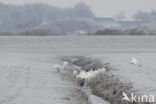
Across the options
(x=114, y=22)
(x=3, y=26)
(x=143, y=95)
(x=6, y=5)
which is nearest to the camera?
(x=143, y=95)

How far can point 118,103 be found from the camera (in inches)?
634

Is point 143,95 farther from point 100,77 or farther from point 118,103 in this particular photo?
point 100,77

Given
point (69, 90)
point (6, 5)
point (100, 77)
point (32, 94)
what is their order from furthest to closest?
point (6, 5), point (100, 77), point (69, 90), point (32, 94)

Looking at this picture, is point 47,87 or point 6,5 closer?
point 47,87

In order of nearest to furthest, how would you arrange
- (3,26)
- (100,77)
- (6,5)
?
(100,77) → (3,26) → (6,5)

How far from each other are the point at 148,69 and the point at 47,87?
18.2 ft

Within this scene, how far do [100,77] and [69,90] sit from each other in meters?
2.95

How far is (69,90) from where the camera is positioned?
19500 mm

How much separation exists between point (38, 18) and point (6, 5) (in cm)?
2314

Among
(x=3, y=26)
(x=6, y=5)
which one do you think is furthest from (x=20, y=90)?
(x=6, y=5)

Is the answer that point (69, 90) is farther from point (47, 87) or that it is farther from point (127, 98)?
point (127, 98)

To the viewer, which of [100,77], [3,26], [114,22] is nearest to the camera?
[100,77]

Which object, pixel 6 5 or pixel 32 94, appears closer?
pixel 32 94

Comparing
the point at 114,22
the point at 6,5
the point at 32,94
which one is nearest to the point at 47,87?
the point at 32,94
